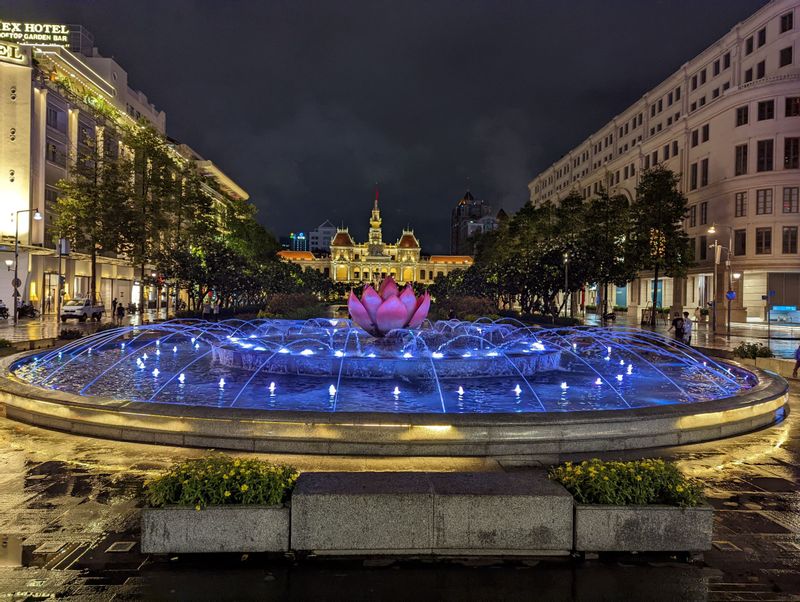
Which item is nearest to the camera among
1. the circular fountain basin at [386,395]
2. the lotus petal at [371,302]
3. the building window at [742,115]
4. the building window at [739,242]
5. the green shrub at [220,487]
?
the green shrub at [220,487]

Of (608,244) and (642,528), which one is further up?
(608,244)

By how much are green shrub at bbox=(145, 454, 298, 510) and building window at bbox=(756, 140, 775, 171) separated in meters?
58.6

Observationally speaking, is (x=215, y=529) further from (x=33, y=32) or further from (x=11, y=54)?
(x=33, y=32)

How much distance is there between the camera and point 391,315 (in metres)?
18.8

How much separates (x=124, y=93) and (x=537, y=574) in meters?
82.2

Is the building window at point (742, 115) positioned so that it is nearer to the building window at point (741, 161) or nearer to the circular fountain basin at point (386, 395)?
the building window at point (741, 161)

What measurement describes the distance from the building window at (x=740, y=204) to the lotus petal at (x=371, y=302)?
4742 cm

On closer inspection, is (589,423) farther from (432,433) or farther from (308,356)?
(308,356)

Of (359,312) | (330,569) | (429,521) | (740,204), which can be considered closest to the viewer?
(330,569)

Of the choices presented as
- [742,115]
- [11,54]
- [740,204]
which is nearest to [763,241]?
[740,204]

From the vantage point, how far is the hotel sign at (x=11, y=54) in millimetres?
48625

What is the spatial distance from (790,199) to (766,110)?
8041 mm

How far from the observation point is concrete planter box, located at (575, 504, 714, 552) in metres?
5.39

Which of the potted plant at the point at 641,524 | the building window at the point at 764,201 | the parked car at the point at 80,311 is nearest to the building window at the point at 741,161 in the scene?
the building window at the point at 764,201
